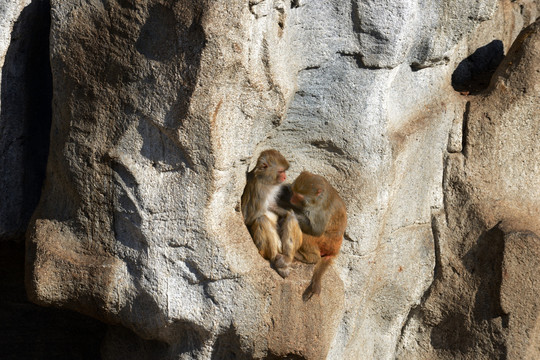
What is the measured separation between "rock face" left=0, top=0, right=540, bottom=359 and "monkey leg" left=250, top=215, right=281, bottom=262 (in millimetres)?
114

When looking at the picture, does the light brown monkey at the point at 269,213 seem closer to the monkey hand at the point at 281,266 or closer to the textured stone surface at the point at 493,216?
the monkey hand at the point at 281,266

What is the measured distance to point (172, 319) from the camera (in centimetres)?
430

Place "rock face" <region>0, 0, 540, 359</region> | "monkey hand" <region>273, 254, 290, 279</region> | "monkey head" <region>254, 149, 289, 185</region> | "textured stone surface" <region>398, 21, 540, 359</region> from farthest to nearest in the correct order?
"textured stone surface" <region>398, 21, 540, 359</region>, "monkey head" <region>254, 149, 289, 185</region>, "monkey hand" <region>273, 254, 290, 279</region>, "rock face" <region>0, 0, 540, 359</region>

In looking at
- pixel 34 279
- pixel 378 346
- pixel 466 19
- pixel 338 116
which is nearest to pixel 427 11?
pixel 466 19

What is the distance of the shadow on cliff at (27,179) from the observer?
4.62 meters

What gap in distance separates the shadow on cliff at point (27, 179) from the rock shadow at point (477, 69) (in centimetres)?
287

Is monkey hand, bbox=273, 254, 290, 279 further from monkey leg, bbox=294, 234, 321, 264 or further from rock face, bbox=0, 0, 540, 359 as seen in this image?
monkey leg, bbox=294, 234, 321, 264

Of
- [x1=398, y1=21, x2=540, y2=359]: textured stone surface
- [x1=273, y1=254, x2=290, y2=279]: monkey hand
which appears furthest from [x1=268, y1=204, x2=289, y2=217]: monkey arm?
[x1=398, y1=21, x2=540, y2=359]: textured stone surface

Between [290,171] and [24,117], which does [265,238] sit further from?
[24,117]

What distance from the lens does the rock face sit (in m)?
4.02

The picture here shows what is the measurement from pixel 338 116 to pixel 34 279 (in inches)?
79.5

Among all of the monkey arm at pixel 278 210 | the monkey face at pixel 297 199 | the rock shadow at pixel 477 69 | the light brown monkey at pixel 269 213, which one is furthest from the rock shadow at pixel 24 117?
the rock shadow at pixel 477 69

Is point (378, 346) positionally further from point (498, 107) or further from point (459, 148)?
point (498, 107)

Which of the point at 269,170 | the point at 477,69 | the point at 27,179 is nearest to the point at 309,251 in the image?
the point at 269,170
